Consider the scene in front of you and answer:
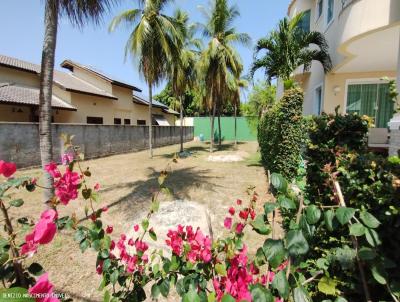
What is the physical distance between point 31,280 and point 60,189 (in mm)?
590

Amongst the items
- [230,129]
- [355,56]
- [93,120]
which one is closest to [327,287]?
[355,56]

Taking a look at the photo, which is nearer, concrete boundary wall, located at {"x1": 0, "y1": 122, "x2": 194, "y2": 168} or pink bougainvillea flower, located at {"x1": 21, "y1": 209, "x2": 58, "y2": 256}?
pink bougainvillea flower, located at {"x1": 21, "y1": 209, "x2": 58, "y2": 256}

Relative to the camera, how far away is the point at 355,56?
700cm

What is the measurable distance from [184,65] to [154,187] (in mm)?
11338

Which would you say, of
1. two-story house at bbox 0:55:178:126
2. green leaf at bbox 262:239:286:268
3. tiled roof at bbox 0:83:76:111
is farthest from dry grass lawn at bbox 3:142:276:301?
two-story house at bbox 0:55:178:126

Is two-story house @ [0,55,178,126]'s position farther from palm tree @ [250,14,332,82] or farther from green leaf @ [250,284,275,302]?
green leaf @ [250,284,275,302]

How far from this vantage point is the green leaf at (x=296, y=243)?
98 cm

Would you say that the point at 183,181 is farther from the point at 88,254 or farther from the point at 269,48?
the point at 269,48

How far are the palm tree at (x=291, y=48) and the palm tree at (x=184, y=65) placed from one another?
22.4ft

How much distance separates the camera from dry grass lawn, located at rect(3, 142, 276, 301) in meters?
3.44

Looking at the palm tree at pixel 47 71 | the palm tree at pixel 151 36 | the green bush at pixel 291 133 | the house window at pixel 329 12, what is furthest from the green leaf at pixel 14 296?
the palm tree at pixel 151 36

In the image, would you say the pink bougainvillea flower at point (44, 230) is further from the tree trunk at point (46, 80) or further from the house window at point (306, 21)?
the house window at point (306, 21)

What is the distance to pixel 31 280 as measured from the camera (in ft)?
3.49

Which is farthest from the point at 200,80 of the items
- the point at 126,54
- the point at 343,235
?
the point at 343,235
